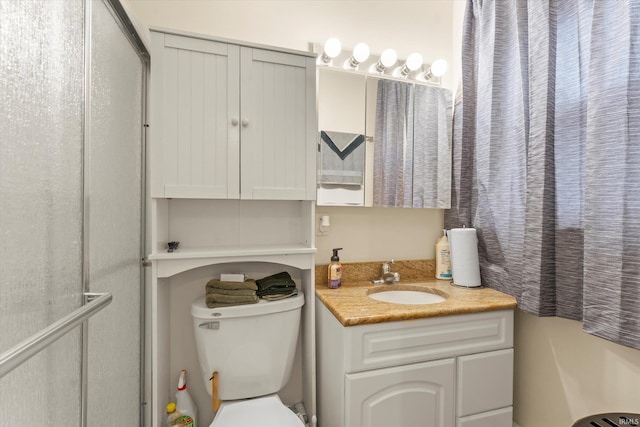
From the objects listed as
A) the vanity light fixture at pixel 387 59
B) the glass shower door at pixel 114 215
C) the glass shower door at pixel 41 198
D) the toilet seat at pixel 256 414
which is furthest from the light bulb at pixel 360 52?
the toilet seat at pixel 256 414

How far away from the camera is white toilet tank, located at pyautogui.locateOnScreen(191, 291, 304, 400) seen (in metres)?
1.16

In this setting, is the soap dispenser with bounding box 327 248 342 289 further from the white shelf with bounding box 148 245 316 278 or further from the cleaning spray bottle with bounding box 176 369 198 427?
the cleaning spray bottle with bounding box 176 369 198 427

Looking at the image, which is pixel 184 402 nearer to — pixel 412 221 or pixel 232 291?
pixel 232 291

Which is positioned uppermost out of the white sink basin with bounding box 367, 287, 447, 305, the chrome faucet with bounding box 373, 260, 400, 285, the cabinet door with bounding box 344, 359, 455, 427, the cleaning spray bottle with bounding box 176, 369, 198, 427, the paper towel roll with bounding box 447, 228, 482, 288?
the paper towel roll with bounding box 447, 228, 482, 288

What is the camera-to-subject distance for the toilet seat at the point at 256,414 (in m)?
1.04

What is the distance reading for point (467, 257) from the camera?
140 centimetres

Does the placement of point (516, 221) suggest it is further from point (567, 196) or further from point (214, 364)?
point (214, 364)

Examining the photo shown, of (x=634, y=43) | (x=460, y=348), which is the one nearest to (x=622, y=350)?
(x=460, y=348)

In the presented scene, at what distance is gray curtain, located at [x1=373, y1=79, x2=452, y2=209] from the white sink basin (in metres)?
0.46

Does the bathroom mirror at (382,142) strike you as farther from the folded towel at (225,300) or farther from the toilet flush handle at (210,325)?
the toilet flush handle at (210,325)

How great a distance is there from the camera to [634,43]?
0.85 metres

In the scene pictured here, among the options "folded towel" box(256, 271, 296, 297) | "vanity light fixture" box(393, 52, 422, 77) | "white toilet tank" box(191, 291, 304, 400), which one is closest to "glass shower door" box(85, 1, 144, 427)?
"white toilet tank" box(191, 291, 304, 400)

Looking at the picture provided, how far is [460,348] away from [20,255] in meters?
1.37

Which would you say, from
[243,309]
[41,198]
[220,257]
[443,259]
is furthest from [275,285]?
[443,259]
